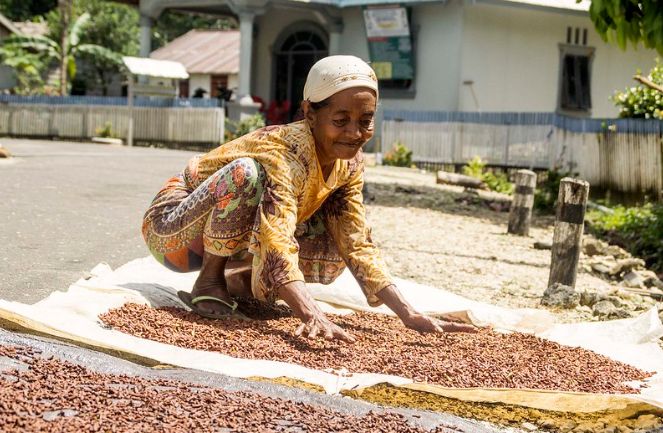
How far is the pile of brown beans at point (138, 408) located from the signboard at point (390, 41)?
15.8 m

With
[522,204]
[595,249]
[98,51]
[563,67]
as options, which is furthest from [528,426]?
[98,51]

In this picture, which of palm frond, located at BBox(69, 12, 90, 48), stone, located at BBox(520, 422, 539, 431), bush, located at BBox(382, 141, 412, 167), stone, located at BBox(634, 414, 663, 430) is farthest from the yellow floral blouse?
palm frond, located at BBox(69, 12, 90, 48)

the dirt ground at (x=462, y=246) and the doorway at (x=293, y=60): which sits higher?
the doorway at (x=293, y=60)

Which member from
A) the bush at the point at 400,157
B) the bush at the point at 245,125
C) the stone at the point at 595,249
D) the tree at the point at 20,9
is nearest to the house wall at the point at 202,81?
the tree at the point at 20,9

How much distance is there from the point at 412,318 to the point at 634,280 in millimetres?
3732

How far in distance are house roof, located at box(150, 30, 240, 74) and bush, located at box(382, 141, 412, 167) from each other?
52.1 feet

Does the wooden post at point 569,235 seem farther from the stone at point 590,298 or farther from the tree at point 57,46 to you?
the tree at point 57,46

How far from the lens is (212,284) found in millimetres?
4059

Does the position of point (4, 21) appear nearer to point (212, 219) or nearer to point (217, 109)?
point (217, 109)

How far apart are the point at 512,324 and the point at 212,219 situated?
1.62 meters

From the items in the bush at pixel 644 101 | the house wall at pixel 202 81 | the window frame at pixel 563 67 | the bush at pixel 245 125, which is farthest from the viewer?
the house wall at pixel 202 81

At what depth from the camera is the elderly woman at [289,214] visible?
12.1ft

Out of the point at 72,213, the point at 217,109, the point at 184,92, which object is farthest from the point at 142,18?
the point at 184,92

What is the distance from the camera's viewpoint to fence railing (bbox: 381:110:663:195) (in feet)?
40.1
